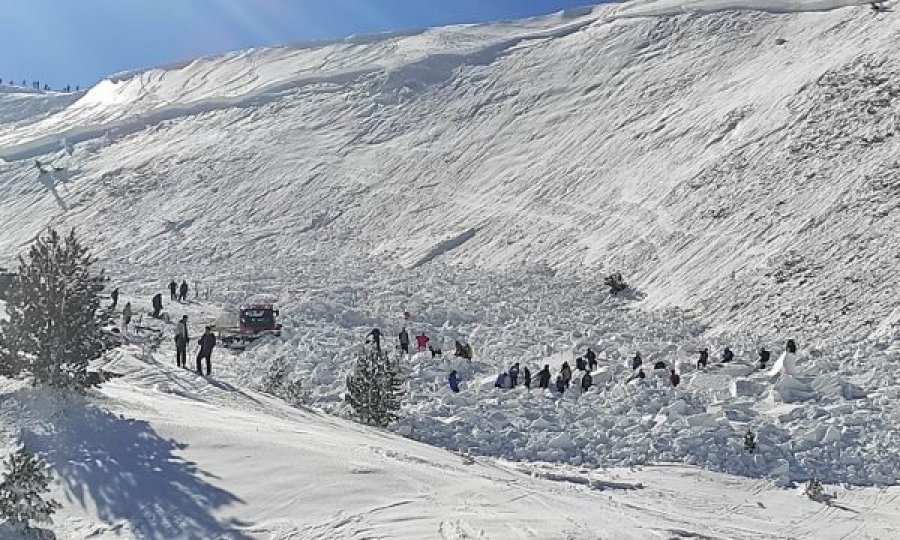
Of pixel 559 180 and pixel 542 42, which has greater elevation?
pixel 542 42

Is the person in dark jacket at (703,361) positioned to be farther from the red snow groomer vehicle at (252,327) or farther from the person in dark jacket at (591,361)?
the red snow groomer vehicle at (252,327)

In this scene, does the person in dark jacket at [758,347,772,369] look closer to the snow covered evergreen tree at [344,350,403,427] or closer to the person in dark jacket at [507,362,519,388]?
the person in dark jacket at [507,362,519,388]

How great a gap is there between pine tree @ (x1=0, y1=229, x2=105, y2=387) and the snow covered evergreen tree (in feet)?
18.9

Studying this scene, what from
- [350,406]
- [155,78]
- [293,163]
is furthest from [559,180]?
[155,78]

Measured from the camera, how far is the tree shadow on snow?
29.0ft

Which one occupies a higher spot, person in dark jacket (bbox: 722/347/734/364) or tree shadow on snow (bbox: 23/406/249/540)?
person in dark jacket (bbox: 722/347/734/364)

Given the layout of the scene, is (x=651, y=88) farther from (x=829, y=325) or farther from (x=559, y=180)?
(x=829, y=325)

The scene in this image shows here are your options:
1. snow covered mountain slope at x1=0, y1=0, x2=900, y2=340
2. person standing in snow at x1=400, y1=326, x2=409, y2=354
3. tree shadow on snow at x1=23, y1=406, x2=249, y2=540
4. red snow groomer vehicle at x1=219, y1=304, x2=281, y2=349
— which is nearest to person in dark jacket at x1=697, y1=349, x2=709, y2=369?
snow covered mountain slope at x1=0, y1=0, x2=900, y2=340

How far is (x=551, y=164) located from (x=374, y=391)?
3474cm

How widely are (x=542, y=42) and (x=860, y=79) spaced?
3439cm

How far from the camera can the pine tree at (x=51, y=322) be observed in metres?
12.9

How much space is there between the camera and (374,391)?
17844mm

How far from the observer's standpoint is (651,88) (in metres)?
Result: 55.9

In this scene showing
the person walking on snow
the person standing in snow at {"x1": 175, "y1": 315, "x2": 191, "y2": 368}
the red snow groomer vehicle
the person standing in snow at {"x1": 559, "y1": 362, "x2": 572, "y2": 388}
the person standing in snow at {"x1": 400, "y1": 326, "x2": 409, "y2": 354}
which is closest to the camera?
the person walking on snow
